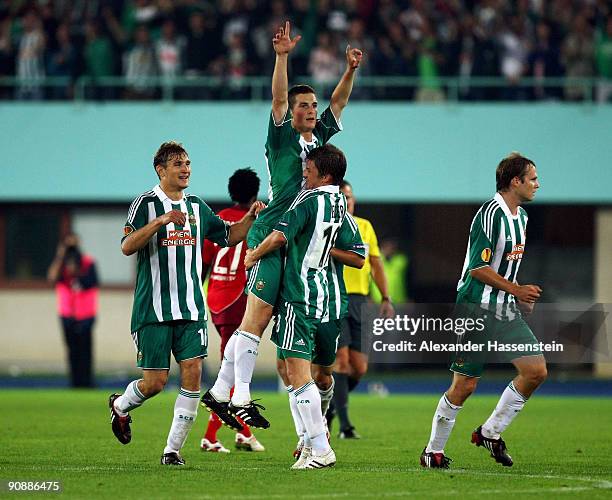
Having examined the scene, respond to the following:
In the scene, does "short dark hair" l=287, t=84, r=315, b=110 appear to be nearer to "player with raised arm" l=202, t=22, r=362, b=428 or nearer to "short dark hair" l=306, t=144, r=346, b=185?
"player with raised arm" l=202, t=22, r=362, b=428

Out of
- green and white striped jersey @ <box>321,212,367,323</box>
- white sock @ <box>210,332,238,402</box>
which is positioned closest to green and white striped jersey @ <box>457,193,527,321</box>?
green and white striped jersey @ <box>321,212,367,323</box>

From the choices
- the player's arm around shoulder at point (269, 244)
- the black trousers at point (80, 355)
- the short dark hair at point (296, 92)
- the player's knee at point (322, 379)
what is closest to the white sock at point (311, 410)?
the player's arm around shoulder at point (269, 244)

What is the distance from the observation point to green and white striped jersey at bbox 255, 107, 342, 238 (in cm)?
982

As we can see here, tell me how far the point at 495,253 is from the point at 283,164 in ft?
5.58

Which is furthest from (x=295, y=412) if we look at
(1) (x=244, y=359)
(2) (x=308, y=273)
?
(2) (x=308, y=273)

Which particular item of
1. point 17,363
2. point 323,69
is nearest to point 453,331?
point 323,69

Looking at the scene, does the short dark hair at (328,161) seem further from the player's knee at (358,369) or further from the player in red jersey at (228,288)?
the player's knee at (358,369)

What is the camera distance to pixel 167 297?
31.5 ft

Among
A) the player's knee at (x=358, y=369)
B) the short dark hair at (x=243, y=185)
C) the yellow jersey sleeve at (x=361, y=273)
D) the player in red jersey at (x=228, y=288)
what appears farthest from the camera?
the player's knee at (x=358, y=369)

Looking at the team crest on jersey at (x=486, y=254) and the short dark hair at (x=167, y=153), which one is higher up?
the short dark hair at (x=167, y=153)

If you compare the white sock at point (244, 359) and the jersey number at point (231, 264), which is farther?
the jersey number at point (231, 264)

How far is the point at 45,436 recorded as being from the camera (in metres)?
12.5

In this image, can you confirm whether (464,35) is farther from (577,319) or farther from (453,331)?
(453,331)

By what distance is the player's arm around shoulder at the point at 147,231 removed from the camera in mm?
9344
